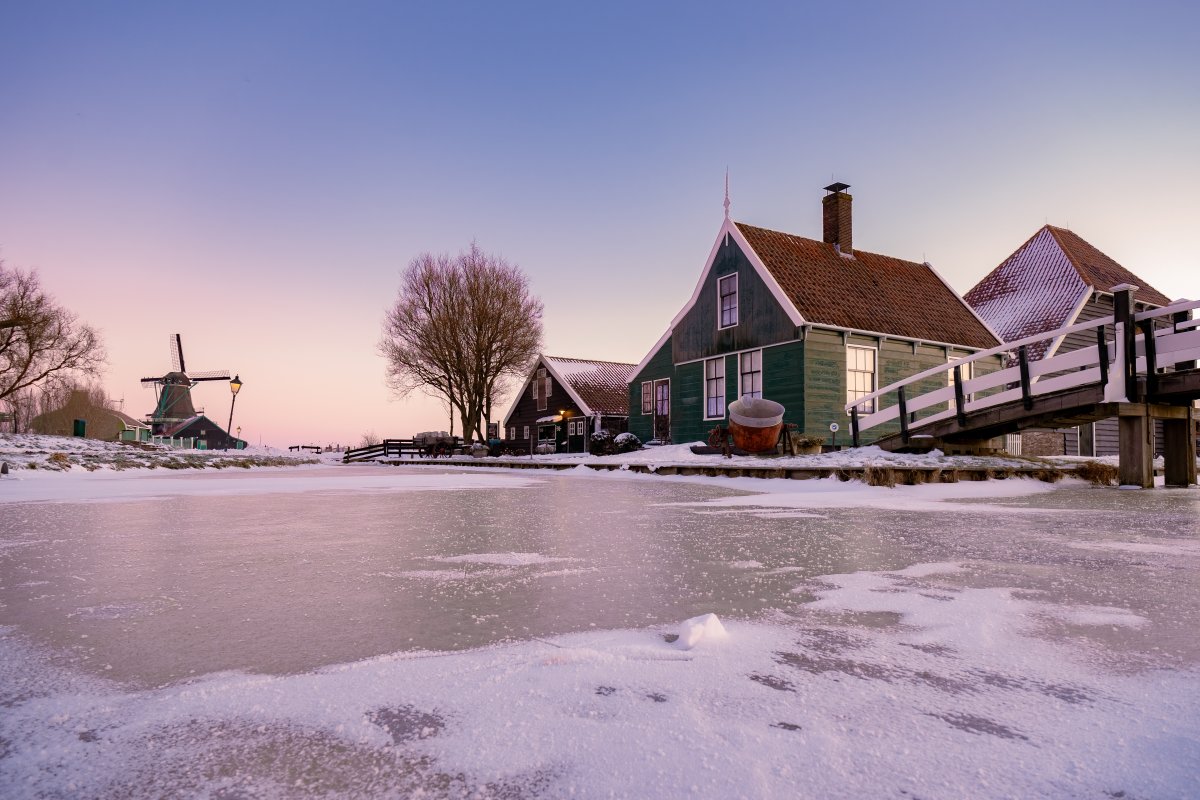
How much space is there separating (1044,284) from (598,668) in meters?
27.6

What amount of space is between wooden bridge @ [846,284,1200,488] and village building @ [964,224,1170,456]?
1005cm

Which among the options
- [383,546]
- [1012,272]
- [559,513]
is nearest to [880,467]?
[559,513]

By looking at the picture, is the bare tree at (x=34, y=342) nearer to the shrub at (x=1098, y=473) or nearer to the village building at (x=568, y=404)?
the village building at (x=568, y=404)

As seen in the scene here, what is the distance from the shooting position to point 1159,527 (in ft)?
19.1

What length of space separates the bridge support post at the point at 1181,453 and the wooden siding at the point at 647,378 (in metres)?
13.1

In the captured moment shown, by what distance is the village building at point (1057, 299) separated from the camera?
22359 mm

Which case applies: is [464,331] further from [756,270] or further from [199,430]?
[199,430]

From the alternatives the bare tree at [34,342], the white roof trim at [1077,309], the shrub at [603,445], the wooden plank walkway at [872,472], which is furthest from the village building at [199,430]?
the white roof trim at [1077,309]

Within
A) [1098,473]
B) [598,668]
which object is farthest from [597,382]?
[598,668]

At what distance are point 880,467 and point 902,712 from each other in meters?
9.07

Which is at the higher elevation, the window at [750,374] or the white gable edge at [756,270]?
the white gable edge at [756,270]

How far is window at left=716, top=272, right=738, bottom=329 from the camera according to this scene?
65.6ft

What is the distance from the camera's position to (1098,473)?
1174cm

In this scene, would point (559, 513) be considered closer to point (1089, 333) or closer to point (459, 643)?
point (459, 643)
